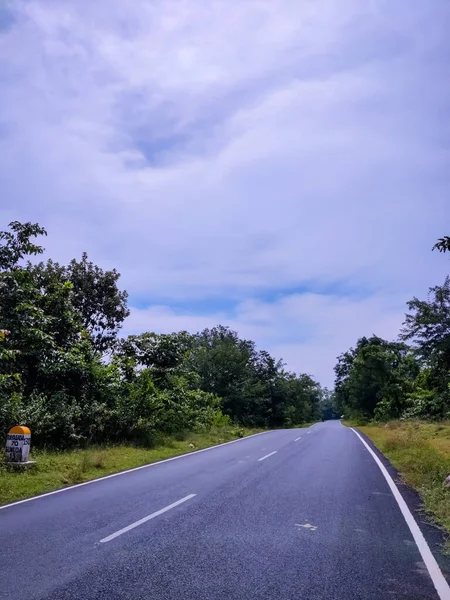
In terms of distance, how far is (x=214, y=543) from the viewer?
603 centimetres

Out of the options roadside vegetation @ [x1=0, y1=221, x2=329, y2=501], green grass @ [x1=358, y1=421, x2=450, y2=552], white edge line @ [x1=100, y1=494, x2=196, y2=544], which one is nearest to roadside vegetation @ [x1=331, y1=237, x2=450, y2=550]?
green grass @ [x1=358, y1=421, x2=450, y2=552]

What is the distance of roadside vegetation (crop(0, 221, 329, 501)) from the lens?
13.1 m

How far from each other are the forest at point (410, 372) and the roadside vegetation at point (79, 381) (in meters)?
11.1

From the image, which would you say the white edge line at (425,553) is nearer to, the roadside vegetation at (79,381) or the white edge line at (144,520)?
the white edge line at (144,520)

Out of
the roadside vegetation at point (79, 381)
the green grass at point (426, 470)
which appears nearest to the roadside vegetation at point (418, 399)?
the green grass at point (426, 470)

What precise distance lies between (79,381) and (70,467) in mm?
5852

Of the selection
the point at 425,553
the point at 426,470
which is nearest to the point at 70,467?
the point at 426,470

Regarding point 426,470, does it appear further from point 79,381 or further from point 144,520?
point 79,381

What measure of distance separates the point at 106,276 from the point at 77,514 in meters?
23.2

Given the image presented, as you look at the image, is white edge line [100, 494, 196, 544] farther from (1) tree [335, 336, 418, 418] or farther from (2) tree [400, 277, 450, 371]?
(1) tree [335, 336, 418, 418]

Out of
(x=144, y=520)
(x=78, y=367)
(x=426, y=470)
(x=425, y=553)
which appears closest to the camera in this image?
(x=425, y=553)

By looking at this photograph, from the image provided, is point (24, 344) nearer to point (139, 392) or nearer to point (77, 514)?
point (139, 392)

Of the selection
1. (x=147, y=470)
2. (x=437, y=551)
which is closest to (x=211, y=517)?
(x=437, y=551)

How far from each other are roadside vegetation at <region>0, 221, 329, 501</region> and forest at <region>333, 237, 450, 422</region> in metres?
11.1
